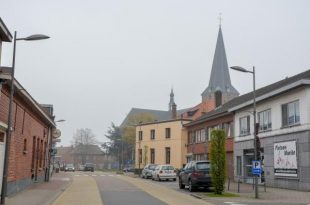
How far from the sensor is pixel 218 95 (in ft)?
183

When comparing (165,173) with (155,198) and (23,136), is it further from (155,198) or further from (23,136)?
(155,198)

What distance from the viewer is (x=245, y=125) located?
119 feet

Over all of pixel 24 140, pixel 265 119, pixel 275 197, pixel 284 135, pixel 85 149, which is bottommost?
pixel 275 197

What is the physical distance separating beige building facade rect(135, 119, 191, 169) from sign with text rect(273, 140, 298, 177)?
2897 cm

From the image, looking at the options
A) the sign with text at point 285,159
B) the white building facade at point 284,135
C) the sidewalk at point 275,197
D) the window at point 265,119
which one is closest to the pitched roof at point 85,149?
the white building facade at point 284,135

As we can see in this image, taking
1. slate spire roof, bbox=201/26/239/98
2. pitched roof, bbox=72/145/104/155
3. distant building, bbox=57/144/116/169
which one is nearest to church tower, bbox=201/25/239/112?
slate spire roof, bbox=201/26/239/98

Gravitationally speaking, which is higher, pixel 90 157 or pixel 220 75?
pixel 220 75

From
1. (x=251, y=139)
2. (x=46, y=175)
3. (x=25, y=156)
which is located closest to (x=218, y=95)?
(x=251, y=139)

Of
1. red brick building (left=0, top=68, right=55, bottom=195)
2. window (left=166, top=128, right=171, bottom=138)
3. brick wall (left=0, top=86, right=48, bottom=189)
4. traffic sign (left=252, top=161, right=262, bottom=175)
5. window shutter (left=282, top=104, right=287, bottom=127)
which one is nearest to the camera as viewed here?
red brick building (left=0, top=68, right=55, bottom=195)

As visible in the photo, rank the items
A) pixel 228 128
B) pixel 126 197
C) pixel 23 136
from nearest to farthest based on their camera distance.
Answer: pixel 126 197, pixel 23 136, pixel 228 128

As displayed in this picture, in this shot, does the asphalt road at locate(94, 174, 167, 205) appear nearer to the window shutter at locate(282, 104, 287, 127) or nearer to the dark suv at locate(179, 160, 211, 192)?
the dark suv at locate(179, 160, 211, 192)

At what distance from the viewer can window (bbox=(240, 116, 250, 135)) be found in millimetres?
35719

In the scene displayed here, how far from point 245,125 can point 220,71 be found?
63834 mm

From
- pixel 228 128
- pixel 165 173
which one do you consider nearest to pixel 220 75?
pixel 228 128
